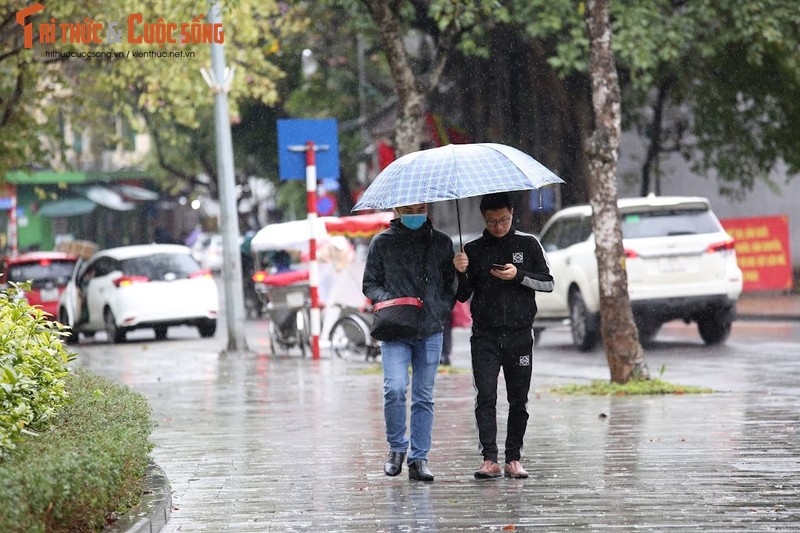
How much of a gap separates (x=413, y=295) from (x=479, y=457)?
144cm

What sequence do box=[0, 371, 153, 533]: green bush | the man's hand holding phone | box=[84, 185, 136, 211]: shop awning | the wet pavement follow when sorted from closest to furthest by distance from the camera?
box=[0, 371, 153, 533]: green bush, the wet pavement, the man's hand holding phone, box=[84, 185, 136, 211]: shop awning

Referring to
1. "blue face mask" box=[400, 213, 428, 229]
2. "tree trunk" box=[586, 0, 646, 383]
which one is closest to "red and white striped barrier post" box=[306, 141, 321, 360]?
"tree trunk" box=[586, 0, 646, 383]

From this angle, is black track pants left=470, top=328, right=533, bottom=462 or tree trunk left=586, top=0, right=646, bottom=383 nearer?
black track pants left=470, top=328, right=533, bottom=462

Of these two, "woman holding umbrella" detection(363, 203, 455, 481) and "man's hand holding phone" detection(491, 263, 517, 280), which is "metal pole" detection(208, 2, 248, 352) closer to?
"woman holding umbrella" detection(363, 203, 455, 481)

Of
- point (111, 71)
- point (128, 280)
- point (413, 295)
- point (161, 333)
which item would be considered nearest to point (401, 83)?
point (413, 295)

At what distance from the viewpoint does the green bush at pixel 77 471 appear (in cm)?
602

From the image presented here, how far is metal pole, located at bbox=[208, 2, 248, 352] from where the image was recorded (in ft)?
72.1

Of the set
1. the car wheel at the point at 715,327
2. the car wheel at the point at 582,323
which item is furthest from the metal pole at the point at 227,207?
the car wheel at the point at 715,327

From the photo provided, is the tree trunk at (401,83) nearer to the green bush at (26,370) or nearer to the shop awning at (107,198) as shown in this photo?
the green bush at (26,370)

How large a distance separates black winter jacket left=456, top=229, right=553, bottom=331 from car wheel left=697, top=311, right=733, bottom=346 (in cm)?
1123

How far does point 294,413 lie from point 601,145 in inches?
147

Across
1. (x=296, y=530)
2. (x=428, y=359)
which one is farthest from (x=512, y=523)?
(x=428, y=359)

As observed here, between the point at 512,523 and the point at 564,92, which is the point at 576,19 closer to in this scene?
the point at 564,92

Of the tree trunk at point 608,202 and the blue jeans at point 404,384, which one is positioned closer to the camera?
the blue jeans at point 404,384
